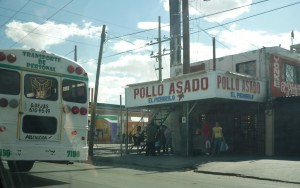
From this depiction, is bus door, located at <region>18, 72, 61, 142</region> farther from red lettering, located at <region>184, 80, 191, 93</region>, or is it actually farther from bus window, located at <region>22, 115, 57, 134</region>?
red lettering, located at <region>184, 80, 191, 93</region>

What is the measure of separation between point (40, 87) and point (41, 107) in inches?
20.2

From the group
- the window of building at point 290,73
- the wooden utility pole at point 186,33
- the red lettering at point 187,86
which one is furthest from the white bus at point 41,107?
the window of building at point 290,73

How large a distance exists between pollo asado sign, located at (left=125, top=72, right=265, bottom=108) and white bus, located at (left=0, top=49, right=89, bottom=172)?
8749mm

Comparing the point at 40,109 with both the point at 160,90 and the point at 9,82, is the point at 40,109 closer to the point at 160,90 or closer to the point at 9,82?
the point at 9,82

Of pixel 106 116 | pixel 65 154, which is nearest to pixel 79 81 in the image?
pixel 65 154

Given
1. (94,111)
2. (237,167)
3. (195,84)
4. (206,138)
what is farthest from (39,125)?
(206,138)

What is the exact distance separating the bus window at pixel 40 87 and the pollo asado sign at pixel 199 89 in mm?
9651

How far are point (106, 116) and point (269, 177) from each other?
35.3 meters

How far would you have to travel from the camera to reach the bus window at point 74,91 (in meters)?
11.3

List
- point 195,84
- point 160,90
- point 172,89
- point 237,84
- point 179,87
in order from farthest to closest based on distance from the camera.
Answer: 1. point 160,90
2. point 172,89
3. point 179,87
4. point 237,84
5. point 195,84

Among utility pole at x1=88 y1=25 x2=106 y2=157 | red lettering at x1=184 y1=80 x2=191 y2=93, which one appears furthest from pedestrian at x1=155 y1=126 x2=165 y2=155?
utility pole at x1=88 y1=25 x2=106 y2=157

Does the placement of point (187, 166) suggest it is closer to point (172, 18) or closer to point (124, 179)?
point (124, 179)

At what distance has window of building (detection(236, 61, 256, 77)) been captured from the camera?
79.7 ft

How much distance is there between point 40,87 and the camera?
10859 millimetres
